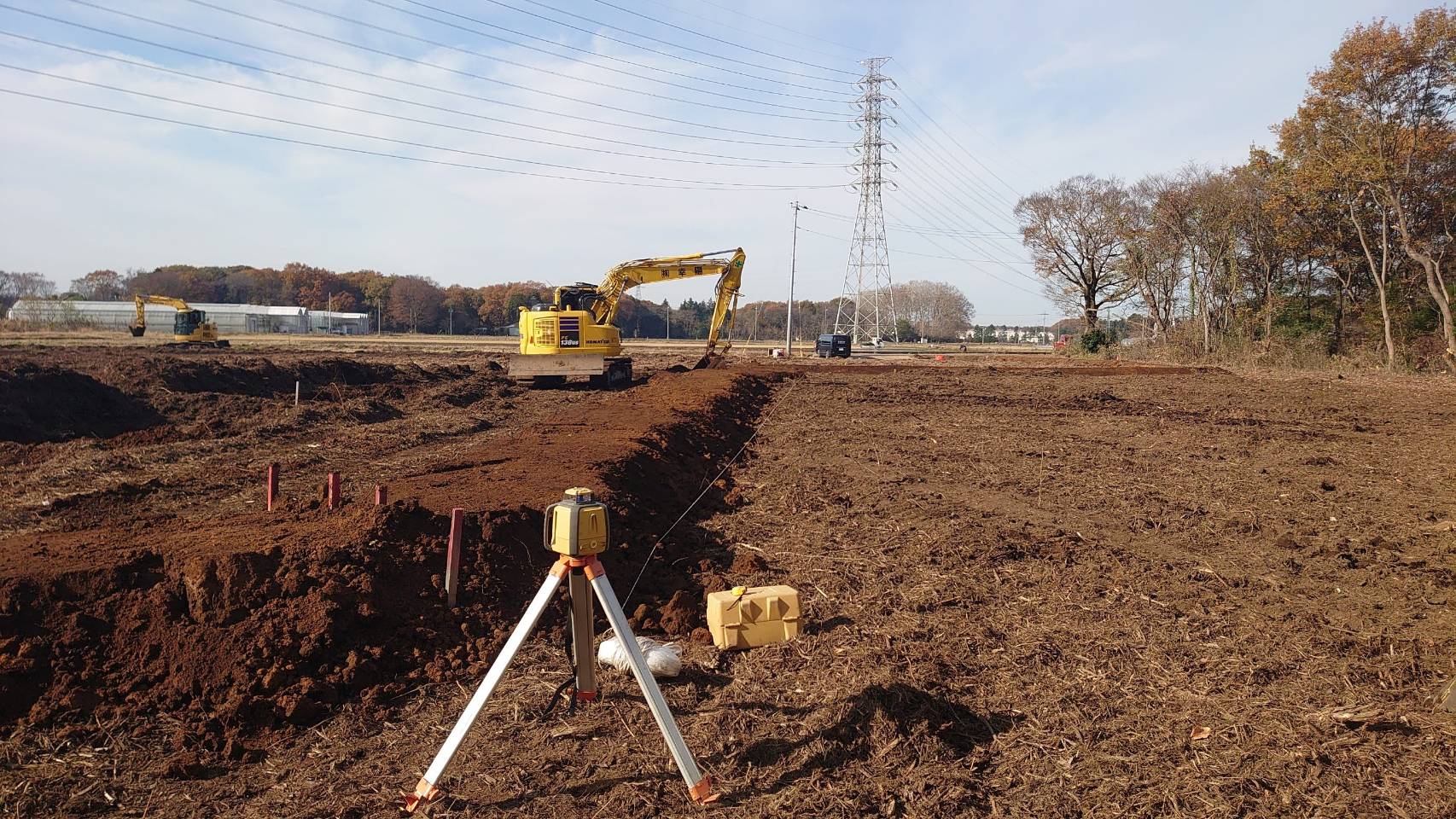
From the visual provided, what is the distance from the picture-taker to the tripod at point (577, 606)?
11.4 feet

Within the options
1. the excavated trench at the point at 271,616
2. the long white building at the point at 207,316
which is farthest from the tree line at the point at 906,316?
the excavated trench at the point at 271,616

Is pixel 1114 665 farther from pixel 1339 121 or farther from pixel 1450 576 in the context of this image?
pixel 1339 121


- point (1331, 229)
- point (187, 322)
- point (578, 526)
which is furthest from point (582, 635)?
point (187, 322)

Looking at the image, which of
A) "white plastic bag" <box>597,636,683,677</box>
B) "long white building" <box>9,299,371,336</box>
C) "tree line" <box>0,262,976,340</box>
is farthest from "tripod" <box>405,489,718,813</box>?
"tree line" <box>0,262,976,340</box>

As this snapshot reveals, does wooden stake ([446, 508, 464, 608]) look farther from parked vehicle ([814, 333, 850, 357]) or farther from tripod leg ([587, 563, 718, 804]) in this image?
parked vehicle ([814, 333, 850, 357])

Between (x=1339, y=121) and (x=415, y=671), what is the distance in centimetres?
3883

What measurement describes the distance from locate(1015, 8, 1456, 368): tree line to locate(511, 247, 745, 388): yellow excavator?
84.4 feet

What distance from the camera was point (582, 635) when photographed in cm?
390

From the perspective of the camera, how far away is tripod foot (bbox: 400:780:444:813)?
3.53 meters

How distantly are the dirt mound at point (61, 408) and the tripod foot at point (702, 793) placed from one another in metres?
15.7

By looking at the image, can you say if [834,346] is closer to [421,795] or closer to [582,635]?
[582,635]

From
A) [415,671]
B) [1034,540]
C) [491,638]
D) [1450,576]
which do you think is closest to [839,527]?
[1034,540]

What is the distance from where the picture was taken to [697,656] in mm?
5363

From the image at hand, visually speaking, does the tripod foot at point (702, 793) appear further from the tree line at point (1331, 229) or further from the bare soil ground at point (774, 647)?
the tree line at point (1331, 229)
